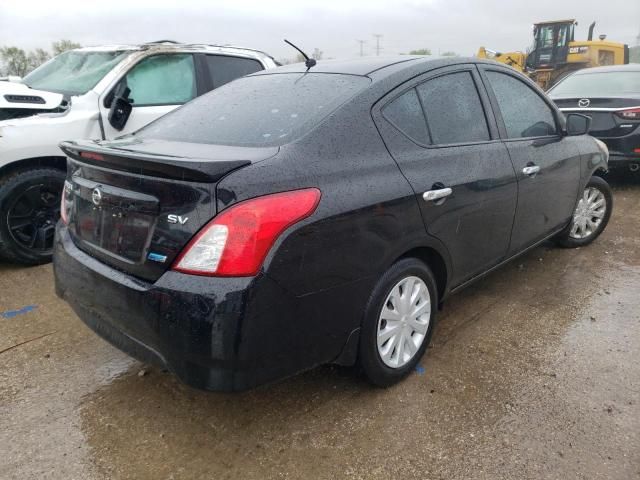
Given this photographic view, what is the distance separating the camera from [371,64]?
2.77 meters

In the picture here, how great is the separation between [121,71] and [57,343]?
2.53 metres

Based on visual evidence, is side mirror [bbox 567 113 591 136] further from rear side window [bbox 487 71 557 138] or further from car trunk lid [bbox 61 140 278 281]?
car trunk lid [bbox 61 140 278 281]

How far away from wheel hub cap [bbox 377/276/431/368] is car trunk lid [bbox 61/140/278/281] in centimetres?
95

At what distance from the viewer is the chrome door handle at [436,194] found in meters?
2.49

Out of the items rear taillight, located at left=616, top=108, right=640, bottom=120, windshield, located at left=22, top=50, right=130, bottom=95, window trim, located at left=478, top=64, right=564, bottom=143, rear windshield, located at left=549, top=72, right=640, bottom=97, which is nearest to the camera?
window trim, located at left=478, top=64, right=564, bottom=143

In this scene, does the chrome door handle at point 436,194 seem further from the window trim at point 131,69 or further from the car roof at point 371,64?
the window trim at point 131,69

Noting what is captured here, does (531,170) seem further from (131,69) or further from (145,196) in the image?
(131,69)

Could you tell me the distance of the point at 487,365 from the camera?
2.83m

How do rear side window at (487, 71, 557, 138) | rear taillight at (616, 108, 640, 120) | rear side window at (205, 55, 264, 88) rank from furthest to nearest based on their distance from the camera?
rear taillight at (616, 108, 640, 120) < rear side window at (205, 55, 264, 88) < rear side window at (487, 71, 557, 138)

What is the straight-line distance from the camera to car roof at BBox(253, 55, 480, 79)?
2660 mm

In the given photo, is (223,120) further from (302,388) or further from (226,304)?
(302,388)

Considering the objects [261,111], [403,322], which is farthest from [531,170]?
[261,111]

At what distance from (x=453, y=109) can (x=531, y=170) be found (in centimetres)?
82

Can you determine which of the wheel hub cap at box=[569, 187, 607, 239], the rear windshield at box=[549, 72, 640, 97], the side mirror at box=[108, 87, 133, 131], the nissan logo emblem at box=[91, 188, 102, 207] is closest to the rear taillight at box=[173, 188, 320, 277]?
the nissan logo emblem at box=[91, 188, 102, 207]
